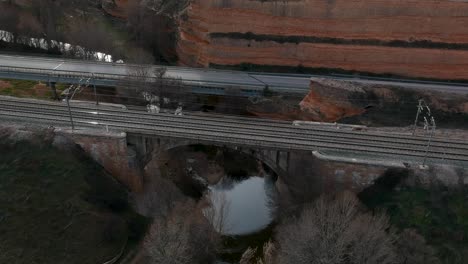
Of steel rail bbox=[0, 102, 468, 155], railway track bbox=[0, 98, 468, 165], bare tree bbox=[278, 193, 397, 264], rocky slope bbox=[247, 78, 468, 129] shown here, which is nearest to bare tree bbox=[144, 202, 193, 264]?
bare tree bbox=[278, 193, 397, 264]

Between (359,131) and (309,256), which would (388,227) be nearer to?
(309,256)

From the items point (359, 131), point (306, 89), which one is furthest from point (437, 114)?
point (306, 89)

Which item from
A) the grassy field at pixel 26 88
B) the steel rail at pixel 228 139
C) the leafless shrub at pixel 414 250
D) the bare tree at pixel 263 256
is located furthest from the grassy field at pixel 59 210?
the leafless shrub at pixel 414 250

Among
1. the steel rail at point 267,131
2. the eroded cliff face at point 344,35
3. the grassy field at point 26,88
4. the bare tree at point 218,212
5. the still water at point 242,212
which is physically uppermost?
the eroded cliff face at point 344,35

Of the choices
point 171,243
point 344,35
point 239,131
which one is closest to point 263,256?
point 171,243

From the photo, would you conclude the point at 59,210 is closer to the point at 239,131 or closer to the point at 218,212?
the point at 218,212

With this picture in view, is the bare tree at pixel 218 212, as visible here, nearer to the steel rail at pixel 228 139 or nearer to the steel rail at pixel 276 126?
the steel rail at pixel 228 139
